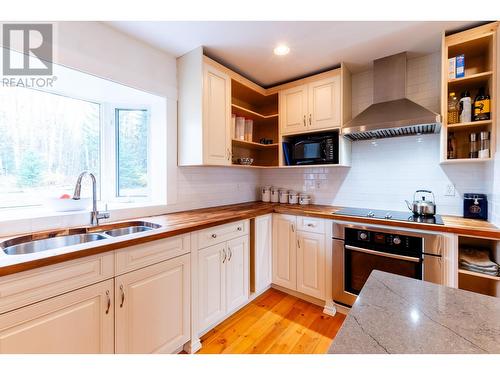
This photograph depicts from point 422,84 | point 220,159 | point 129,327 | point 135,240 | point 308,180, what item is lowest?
point 129,327

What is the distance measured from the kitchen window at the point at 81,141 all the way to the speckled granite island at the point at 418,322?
1.91 m

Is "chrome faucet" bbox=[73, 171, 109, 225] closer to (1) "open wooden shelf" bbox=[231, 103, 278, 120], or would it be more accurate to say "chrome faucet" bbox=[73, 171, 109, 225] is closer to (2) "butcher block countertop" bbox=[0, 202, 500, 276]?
(2) "butcher block countertop" bbox=[0, 202, 500, 276]

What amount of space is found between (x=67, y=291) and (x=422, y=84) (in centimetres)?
310

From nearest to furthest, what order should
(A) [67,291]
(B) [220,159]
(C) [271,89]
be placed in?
(A) [67,291] → (B) [220,159] → (C) [271,89]

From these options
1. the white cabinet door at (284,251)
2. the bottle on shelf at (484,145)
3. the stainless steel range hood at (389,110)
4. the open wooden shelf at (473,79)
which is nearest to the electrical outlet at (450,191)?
the bottle on shelf at (484,145)

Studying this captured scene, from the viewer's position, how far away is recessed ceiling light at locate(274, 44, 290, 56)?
1978 millimetres

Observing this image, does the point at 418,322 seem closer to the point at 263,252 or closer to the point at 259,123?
the point at 263,252

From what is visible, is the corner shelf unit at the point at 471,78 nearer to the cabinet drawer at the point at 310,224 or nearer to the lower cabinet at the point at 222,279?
the cabinet drawer at the point at 310,224

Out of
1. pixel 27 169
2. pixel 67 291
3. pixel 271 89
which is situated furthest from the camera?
pixel 271 89

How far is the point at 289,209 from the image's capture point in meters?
2.36

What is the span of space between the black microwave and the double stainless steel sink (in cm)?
164

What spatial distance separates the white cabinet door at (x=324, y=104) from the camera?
2291mm
